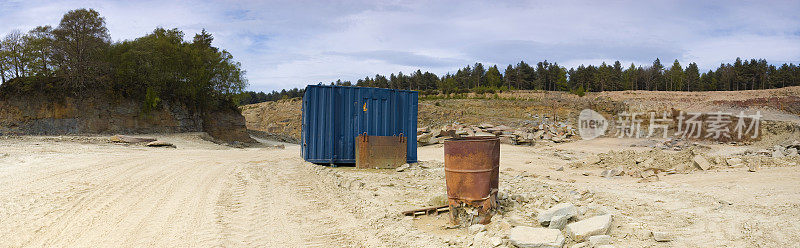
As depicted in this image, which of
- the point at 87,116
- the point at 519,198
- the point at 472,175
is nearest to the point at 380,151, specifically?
the point at 519,198

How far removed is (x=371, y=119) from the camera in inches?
493

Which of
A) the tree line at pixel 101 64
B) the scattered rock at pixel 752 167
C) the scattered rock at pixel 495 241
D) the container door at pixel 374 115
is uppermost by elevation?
the tree line at pixel 101 64

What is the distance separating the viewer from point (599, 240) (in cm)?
419

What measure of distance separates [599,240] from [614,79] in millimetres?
93567

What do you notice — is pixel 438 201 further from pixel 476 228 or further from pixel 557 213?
pixel 557 213

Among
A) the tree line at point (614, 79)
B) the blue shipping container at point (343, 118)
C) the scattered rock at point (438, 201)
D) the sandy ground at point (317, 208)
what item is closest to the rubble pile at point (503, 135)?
the blue shipping container at point (343, 118)

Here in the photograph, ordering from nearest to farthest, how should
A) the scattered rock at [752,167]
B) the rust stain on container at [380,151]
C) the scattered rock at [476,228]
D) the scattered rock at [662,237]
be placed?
the scattered rock at [662,237], the scattered rock at [476,228], the scattered rock at [752,167], the rust stain on container at [380,151]

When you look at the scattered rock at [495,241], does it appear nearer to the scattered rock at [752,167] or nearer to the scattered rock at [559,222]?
the scattered rock at [559,222]

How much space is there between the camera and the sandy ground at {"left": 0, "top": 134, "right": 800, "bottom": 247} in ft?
15.5

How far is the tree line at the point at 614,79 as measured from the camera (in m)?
80.8

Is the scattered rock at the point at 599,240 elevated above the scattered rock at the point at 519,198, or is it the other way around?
the scattered rock at the point at 599,240

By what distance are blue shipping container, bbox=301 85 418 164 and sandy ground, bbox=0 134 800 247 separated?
2.42 m

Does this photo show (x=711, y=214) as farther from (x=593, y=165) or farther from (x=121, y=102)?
(x=121, y=102)

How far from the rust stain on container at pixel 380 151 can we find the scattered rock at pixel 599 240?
27.5 ft
